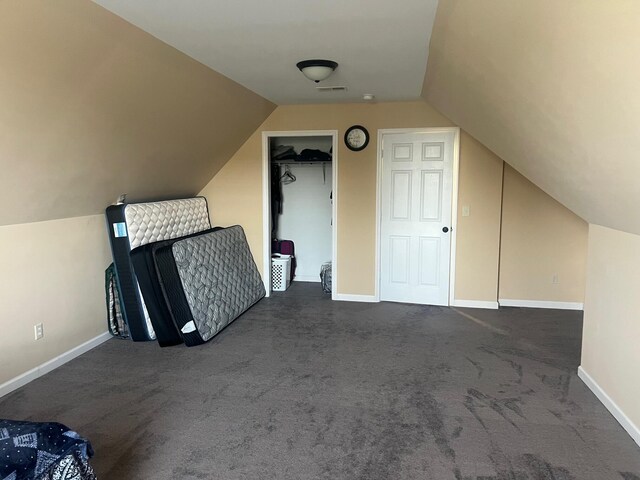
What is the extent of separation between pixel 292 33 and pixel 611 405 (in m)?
3.09

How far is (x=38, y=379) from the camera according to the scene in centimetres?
337

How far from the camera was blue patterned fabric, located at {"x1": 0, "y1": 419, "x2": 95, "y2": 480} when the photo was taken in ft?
5.48

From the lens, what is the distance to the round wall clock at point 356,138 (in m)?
5.21

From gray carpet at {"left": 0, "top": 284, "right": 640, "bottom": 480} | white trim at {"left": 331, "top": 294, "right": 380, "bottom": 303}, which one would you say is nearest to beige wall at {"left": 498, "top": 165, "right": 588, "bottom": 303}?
gray carpet at {"left": 0, "top": 284, "right": 640, "bottom": 480}

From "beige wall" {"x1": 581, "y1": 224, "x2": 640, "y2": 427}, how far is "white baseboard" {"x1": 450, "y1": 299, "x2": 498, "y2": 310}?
1.75 meters

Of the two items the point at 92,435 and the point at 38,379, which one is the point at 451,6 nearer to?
the point at 92,435

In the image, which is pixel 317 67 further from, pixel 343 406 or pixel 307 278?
pixel 307 278

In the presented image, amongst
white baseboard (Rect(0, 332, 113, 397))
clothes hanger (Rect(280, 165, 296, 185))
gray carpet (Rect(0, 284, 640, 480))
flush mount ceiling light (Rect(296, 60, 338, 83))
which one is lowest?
gray carpet (Rect(0, 284, 640, 480))

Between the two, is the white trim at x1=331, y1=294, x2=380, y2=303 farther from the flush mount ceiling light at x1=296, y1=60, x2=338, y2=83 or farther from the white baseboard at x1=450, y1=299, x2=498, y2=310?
the flush mount ceiling light at x1=296, y1=60, x2=338, y2=83

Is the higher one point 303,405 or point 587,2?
point 587,2

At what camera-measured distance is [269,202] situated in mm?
5625

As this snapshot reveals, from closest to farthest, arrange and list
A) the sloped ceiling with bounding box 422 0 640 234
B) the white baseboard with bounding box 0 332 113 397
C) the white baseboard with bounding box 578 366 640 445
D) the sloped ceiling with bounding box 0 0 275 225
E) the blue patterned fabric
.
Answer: the sloped ceiling with bounding box 422 0 640 234 < the blue patterned fabric < the sloped ceiling with bounding box 0 0 275 225 < the white baseboard with bounding box 578 366 640 445 < the white baseboard with bounding box 0 332 113 397

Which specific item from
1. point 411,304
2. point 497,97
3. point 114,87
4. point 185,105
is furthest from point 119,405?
point 411,304

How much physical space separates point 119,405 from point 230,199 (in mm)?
3099
